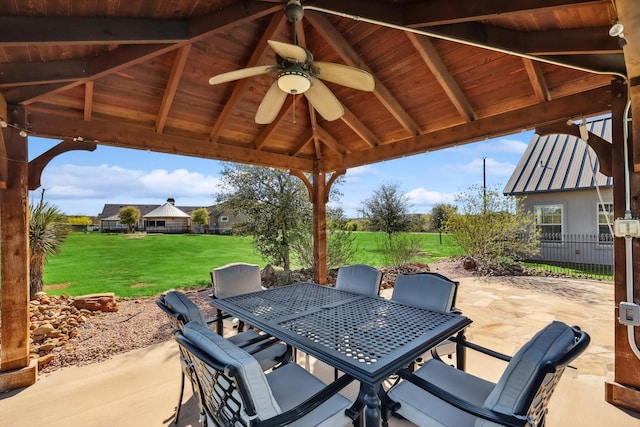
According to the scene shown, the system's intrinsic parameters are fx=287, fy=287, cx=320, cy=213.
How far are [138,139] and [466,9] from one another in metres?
3.80

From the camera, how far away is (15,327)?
2.77 meters

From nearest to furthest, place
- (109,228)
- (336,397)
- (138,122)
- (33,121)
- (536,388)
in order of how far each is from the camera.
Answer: (536,388)
(336,397)
(33,121)
(138,122)
(109,228)

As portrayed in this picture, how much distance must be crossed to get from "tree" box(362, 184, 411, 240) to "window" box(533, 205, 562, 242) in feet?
13.5

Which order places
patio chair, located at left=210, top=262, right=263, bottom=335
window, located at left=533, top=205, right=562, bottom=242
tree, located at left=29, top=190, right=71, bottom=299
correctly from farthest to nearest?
window, located at left=533, top=205, right=562, bottom=242
tree, located at left=29, top=190, right=71, bottom=299
patio chair, located at left=210, top=262, right=263, bottom=335

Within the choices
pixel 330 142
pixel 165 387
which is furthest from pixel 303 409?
pixel 330 142

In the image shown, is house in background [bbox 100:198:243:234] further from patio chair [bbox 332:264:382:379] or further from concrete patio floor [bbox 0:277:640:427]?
patio chair [bbox 332:264:382:379]

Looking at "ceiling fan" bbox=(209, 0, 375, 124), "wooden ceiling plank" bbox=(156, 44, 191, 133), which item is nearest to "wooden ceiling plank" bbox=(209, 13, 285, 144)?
"ceiling fan" bbox=(209, 0, 375, 124)

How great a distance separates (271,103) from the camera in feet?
8.77

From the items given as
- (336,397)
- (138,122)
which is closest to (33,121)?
(138,122)

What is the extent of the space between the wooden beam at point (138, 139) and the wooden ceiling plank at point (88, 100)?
4.0 inches

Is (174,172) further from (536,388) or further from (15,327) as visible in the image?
(536,388)

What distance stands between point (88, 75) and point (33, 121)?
3.42ft

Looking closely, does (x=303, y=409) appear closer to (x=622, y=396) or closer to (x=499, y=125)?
(x=622, y=396)

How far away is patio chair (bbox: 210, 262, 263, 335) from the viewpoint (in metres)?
3.33
